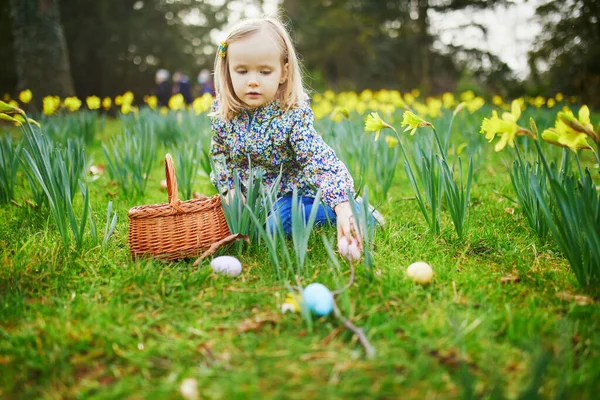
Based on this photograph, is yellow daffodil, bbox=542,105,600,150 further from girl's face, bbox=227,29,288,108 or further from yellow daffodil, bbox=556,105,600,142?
girl's face, bbox=227,29,288,108

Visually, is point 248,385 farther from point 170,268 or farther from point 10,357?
point 170,268

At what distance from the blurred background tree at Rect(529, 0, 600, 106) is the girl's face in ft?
21.6

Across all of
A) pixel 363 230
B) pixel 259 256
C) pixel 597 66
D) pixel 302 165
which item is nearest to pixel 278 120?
pixel 302 165

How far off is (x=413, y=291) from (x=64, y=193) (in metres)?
1.33

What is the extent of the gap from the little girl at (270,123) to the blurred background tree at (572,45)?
21.3ft

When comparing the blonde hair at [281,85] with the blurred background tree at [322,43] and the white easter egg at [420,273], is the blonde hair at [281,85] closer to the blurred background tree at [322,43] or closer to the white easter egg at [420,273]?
the white easter egg at [420,273]

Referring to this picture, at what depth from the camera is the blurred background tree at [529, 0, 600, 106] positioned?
23.4 feet

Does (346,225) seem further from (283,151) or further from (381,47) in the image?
(381,47)

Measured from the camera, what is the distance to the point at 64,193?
1621 mm

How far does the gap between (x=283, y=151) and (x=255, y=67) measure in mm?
402

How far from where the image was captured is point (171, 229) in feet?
5.24

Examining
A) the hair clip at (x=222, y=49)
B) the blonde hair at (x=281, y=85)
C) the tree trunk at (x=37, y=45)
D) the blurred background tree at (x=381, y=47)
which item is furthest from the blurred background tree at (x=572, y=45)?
the tree trunk at (x=37, y=45)

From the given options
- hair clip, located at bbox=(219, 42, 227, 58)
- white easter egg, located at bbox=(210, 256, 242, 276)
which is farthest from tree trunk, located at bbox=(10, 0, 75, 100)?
white easter egg, located at bbox=(210, 256, 242, 276)

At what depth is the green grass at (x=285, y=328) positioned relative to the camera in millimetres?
957
